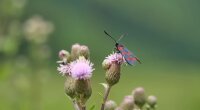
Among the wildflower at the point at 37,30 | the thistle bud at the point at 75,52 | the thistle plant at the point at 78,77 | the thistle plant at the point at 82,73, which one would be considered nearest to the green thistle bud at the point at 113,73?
the thistle plant at the point at 82,73

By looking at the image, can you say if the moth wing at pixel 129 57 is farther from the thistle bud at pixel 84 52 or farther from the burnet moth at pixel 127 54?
the thistle bud at pixel 84 52

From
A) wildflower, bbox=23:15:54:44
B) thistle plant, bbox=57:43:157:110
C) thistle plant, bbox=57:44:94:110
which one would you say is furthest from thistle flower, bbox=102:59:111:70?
wildflower, bbox=23:15:54:44

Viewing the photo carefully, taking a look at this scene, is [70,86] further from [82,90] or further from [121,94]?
[121,94]

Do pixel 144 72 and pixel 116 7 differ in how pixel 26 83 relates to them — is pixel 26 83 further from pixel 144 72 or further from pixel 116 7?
pixel 116 7

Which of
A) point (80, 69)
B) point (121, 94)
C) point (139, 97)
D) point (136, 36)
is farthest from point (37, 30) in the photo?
point (136, 36)

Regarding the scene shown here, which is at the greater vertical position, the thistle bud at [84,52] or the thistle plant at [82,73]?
the thistle bud at [84,52]
